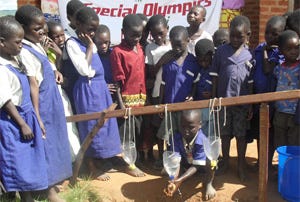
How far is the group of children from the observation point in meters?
3.22

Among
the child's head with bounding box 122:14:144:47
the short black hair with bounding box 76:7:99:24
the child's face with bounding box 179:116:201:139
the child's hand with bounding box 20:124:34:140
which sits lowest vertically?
the child's face with bounding box 179:116:201:139

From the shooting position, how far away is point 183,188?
13.5ft

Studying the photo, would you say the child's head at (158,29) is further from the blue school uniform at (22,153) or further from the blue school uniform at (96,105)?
the blue school uniform at (22,153)

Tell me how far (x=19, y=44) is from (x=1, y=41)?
0.42 ft

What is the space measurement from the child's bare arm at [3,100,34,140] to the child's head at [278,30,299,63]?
7.16ft

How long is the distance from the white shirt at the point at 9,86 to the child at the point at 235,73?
1753 mm

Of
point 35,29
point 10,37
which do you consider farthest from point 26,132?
point 35,29

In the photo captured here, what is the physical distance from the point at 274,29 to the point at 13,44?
229 cm

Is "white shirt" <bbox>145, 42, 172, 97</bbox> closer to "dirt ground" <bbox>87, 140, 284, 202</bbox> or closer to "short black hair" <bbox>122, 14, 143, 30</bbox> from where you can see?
"short black hair" <bbox>122, 14, 143, 30</bbox>

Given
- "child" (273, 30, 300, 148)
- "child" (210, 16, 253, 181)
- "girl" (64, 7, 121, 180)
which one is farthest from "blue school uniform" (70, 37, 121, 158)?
"child" (273, 30, 300, 148)

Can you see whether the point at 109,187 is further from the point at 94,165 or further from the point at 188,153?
the point at 188,153

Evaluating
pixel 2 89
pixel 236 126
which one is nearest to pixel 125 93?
pixel 236 126

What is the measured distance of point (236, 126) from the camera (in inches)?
158

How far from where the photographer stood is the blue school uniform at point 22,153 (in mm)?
3170
